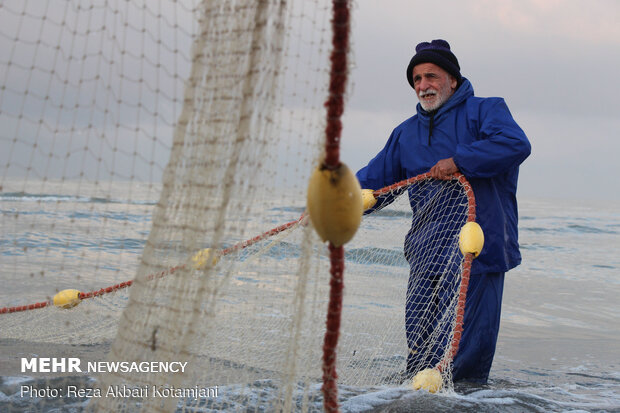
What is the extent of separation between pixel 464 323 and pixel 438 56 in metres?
1.78

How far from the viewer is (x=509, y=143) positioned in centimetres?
369

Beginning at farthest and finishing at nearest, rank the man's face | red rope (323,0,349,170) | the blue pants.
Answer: the man's face, the blue pants, red rope (323,0,349,170)

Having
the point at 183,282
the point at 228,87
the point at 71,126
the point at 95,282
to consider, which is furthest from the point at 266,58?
the point at 95,282

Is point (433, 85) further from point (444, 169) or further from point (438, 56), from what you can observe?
point (444, 169)

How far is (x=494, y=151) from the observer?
3666 mm

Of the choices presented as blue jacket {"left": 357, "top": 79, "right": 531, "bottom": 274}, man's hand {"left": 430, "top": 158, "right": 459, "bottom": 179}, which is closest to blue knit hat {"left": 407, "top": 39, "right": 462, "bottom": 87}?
blue jacket {"left": 357, "top": 79, "right": 531, "bottom": 274}

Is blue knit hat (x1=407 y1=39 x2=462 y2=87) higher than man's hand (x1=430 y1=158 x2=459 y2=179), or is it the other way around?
blue knit hat (x1=407 y1=39 x2=462 y2=87)

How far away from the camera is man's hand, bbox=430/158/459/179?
374 centimetres

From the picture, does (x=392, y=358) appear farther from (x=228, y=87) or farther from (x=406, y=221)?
(x=228, y=87)

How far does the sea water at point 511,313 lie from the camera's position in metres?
3.80

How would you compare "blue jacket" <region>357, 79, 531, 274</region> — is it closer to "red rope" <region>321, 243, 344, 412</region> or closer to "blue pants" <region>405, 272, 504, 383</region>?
"blue pants" <region>405, 272, 504, 383</region>

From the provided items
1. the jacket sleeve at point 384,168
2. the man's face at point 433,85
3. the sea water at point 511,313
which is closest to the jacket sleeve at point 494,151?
the man's face at point 433,85

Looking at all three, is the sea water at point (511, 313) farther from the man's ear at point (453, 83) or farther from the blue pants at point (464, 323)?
the man's ear at point (453, 83)

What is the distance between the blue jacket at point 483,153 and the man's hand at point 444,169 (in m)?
0.05
